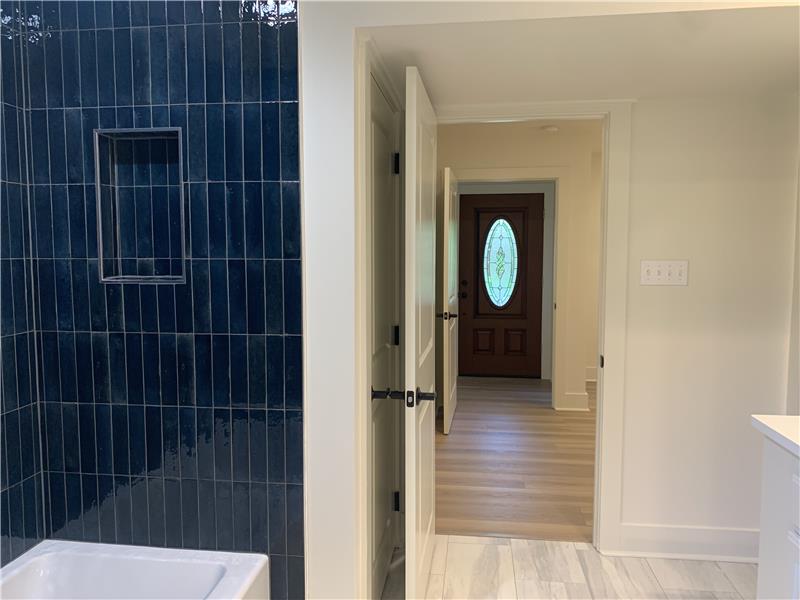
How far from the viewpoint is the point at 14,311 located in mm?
1669

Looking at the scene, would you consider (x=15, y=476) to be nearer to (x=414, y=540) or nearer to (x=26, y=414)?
(x=26, y=414)

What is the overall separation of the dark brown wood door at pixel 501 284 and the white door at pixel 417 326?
3.80 metres

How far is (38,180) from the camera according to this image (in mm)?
1704

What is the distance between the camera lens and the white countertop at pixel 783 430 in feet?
4.28

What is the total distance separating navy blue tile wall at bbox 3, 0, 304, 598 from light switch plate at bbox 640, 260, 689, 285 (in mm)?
1609

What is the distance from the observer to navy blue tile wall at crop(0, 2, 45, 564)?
1.64m

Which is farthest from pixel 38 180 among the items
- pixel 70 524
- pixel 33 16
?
pixel 70 524

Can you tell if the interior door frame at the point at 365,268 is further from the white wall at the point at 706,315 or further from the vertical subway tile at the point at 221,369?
the white wall at the point at 706,315

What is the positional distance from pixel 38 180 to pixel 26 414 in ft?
2.45

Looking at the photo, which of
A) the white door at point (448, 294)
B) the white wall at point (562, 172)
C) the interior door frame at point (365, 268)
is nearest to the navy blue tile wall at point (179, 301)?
the interior door frame at point (365, 268)

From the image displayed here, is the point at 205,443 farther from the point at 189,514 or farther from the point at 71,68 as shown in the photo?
the point at 71,68

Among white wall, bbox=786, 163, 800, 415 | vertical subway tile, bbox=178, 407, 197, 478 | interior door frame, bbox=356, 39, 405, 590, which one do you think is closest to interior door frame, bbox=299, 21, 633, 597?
interior door frame, bbox=356, 39, 405, 590

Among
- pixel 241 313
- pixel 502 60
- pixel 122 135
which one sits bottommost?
pixel 241 313

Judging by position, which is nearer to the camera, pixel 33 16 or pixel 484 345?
pixel 33 16
